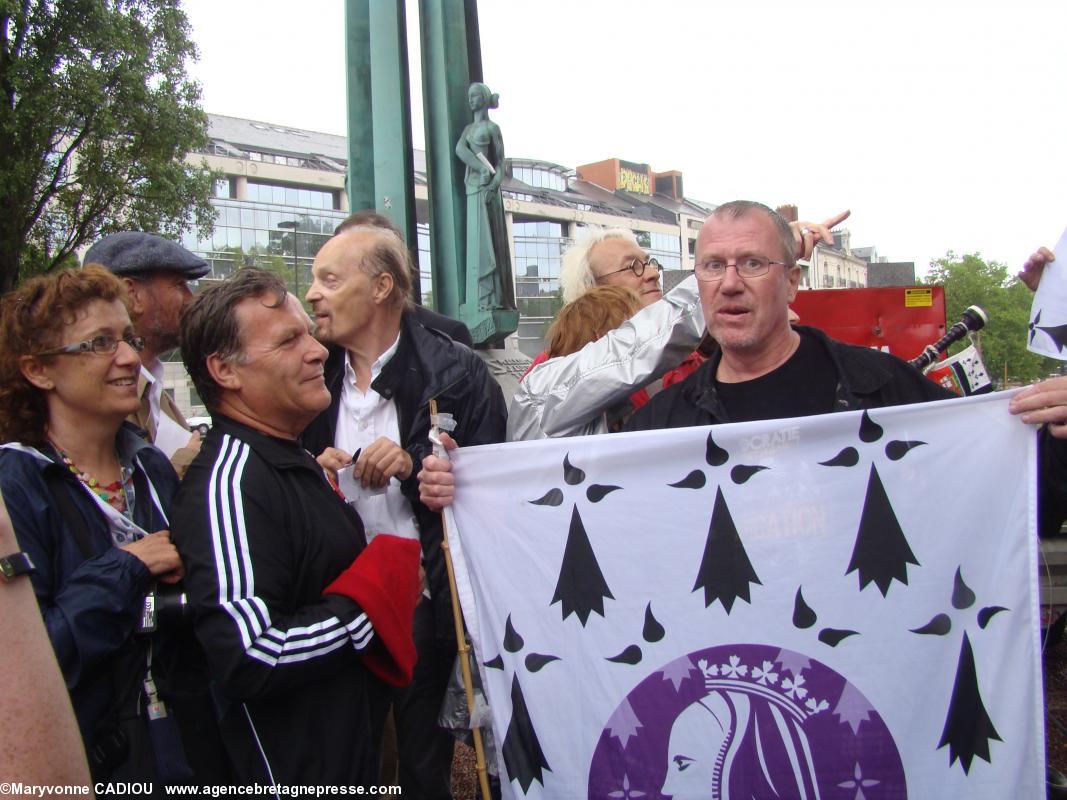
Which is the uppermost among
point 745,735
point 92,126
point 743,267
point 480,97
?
point 92,126

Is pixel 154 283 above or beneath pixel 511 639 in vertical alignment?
above

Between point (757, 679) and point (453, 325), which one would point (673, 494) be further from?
point (453, 325)

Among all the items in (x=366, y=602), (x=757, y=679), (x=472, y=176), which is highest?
(x=472, y=176)

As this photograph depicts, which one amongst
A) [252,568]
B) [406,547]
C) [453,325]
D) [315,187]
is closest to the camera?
[252,568]

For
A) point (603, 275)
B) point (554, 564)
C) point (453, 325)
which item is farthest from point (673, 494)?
point (453, 325)

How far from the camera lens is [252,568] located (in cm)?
181

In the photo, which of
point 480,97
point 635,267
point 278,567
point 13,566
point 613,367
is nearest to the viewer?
point 13,566

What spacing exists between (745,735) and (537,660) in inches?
22.3

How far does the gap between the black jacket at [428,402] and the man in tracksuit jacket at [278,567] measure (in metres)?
0.47

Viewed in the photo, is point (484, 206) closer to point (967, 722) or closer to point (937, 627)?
point (937, 627)

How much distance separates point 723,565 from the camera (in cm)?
220

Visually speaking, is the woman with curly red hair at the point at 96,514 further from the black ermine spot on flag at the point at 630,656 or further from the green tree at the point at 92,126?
the green tree at the point at 92,126

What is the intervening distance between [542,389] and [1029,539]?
1407 millimetres

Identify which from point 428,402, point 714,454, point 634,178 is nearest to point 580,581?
point 714,454
